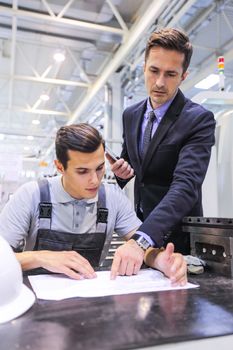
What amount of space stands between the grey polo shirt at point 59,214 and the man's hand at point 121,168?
0.11m

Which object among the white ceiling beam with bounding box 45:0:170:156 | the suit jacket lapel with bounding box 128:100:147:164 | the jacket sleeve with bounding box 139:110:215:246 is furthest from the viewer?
the white ceiling beam with bounding box 45:0:170:156

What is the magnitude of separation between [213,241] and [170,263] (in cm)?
17

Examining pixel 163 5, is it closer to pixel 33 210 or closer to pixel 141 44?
pixel 141 44

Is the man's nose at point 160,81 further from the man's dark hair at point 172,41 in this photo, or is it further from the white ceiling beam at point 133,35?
the white ceiling beam at point 133,35

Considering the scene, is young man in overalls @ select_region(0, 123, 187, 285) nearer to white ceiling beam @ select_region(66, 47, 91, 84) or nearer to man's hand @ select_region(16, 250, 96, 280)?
man's hand @ select_region(16, 250, 96, 280)

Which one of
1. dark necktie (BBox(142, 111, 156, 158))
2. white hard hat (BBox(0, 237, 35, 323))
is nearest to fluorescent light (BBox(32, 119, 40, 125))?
dark necktie (BBox(142, 111, 156, 158))

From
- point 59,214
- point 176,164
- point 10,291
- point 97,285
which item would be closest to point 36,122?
point 59,214

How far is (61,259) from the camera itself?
3.00ft

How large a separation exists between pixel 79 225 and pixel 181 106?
0.59 meters

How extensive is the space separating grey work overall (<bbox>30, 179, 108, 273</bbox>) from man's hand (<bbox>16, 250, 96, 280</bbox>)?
0.22 metres

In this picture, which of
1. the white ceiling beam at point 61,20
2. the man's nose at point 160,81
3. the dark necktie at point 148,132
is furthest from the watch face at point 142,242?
the white ceiling beam at point 61,20

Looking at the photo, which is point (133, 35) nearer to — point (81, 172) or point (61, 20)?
point (61, 20)

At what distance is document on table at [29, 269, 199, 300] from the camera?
28.9 inches

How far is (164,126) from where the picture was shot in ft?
4.09
